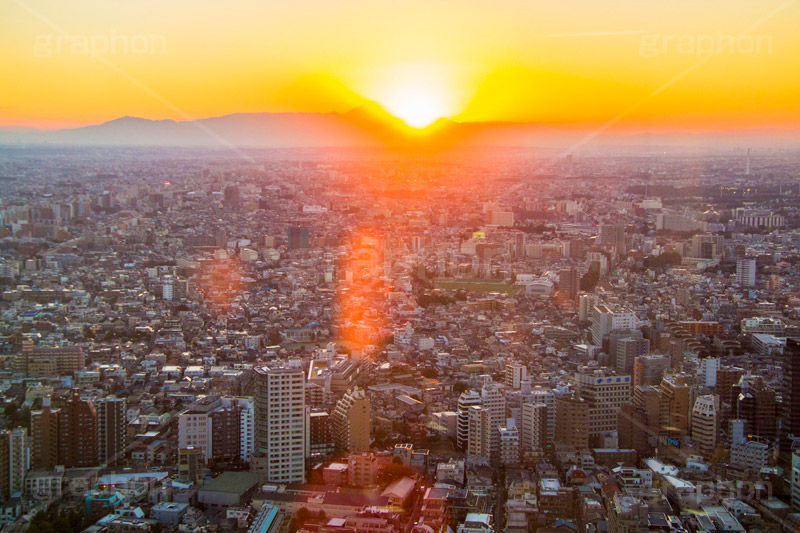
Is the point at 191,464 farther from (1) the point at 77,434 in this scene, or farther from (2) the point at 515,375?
(2) the point at 515,375

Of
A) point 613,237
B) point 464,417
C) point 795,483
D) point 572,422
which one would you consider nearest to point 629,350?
point 572,422

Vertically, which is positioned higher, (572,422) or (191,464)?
(572,422)

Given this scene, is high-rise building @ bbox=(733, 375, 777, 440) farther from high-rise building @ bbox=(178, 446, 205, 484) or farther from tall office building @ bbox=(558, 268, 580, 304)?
tall office building @ bbox=(558, 268, 580, 304)

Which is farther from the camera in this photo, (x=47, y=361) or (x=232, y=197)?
(x=232, y=197)

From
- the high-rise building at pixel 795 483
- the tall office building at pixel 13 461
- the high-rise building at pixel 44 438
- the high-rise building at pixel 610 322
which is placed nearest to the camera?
the high-rise building at pixel 795 483

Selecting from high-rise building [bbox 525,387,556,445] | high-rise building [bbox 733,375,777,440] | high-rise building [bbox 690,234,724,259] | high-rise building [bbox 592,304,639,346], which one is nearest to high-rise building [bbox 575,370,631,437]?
high-rise building [bbox 525,387,556,445]

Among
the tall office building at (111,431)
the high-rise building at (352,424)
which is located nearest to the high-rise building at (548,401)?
the high-rise building at (352,424)

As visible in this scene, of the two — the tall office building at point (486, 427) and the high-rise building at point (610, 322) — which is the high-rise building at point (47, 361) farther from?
the high-rise building at point (610, 322)
